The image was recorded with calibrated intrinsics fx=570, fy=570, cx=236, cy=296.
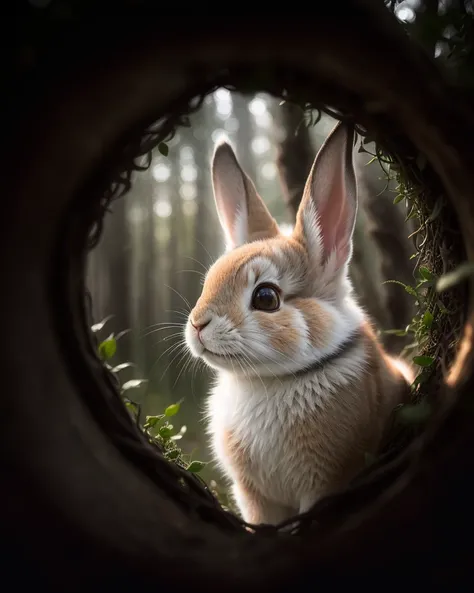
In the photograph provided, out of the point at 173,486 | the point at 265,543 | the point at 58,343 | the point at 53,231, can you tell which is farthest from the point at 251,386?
the point at 53,231

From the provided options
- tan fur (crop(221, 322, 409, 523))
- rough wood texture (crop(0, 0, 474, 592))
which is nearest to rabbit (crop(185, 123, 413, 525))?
tan fur (crop(221, 322, 409, 523))

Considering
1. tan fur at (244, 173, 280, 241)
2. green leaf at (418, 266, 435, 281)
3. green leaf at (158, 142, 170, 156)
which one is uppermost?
green leaf at (158, 142, 170, 156)

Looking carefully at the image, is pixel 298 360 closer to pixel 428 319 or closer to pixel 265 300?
pixel 265 300

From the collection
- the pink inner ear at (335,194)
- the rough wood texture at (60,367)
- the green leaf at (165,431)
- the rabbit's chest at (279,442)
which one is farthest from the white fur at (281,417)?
the rough wood texture at (60,367)

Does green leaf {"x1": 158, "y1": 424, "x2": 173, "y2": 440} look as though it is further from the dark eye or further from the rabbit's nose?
the dark eye

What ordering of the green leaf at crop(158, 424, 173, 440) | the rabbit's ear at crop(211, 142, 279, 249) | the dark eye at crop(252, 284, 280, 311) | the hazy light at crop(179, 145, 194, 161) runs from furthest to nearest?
the hazy light at crop(179, 145, 194, 161) < the rabbit's ear at crop(211, 142, 279, 249) < the green leaf at crop(158, 424, 173, 440) < the dark eye at crop(252, 284, 280, 311)

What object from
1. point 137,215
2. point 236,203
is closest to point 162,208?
point 137,215

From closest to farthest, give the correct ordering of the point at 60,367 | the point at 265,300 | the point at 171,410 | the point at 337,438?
1. the point at 60,367
2. the point at 337,438
3. the point at 265,300
4. the point at 171,410
